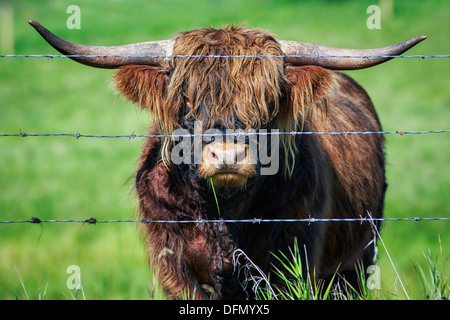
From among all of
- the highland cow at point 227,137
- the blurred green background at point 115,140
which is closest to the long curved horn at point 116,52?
the highland cow at point 227,137

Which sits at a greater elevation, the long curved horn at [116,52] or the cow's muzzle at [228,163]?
the long curved horn at [116,52]

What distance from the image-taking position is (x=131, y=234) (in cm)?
1183

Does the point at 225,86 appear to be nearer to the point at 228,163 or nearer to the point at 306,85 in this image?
the point at 306,85

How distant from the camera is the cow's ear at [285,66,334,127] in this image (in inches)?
167

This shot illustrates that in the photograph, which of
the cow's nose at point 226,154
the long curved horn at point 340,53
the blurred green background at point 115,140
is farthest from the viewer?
the blurred green background at point 115,140

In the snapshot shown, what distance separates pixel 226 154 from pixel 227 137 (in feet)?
0.87

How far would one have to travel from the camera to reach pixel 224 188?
13.5 ft

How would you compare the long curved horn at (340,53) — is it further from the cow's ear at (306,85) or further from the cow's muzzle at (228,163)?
the cow's muzzle at (228,163)

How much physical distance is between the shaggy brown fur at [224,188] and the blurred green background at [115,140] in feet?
1.21

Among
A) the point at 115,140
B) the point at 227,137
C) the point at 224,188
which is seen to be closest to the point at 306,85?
the point at 227,137

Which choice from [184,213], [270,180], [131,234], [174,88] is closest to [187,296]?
[184,213]

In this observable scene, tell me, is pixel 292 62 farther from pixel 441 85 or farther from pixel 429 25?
pixel 429 25

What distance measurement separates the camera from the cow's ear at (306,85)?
4.25 meters
